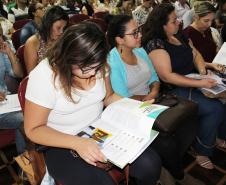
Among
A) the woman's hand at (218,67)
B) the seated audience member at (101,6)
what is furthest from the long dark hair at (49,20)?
the seated audience member at (101,6)

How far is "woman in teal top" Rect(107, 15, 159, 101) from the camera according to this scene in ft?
6.18

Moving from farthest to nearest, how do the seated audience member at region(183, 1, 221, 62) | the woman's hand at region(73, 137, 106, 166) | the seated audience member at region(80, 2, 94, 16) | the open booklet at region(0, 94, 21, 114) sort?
1. the seated audience member at region(80, 2, 94, 16)
2. the seated audience member at region(183, 1, 221, 62)
3. the open booklet at region(0, 94, 21, 114)
4. the woman's hand at region(73, 137, 106, 166)

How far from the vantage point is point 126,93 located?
6.24ft

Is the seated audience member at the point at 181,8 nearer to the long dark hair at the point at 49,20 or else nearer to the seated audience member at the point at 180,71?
the seated audience member at the point at 180,71

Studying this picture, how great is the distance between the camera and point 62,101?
124 centimetres

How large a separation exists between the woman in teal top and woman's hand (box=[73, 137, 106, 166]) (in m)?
0.77

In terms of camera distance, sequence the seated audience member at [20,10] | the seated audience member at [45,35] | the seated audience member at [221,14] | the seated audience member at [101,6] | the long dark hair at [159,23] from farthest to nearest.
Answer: the seated audience member at [101,6]
the seated audience member at [20,10]
the seated audience member at [221,14]
the seated audience member at [45,35]
the long dark hair at [159,23]

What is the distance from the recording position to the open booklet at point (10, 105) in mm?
1735

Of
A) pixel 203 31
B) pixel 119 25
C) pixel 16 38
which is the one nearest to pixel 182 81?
pixel 119 25

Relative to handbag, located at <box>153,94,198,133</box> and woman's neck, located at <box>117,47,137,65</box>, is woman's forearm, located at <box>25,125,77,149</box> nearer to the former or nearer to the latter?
handbag, located at <box>153,94,198,133</box>

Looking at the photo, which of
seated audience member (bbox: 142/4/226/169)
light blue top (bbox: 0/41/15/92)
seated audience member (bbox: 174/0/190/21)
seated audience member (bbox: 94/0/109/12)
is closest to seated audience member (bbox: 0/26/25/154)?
light blue top (bbox: 0/41/15/92)

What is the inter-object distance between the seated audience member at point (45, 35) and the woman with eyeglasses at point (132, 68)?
21.5 inches

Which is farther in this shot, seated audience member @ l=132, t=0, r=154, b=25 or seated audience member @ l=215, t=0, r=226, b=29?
seated audience member @ l=132, t=0, r=154, b=25

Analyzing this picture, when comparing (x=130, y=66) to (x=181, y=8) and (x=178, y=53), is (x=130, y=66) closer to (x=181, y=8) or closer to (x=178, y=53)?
(x=178, y=53)
